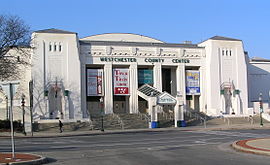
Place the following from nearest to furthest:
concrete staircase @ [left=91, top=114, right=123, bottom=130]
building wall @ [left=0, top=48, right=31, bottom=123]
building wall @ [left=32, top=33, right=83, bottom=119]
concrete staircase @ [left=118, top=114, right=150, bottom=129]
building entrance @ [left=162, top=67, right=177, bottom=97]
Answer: building wall @ [left=0, top=48, right=31, bottom=123] → concrete staircase @ [left=91, top=114, right=123, bottom=130] → concrete staircase @ [left=118, top=114, right=150, bottom=129] → building wall @ [left=32, top=33, right=83, bottom=119] → building entrance @ [left=162, top=67, right=177, bottom=97]

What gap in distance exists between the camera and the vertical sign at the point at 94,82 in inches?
2454

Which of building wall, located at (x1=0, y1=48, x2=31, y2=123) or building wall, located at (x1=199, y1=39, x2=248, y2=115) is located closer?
building wall, located at (x1=0, y1=48, x2=31, y2=123)

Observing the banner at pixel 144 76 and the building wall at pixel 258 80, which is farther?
the building wall at pixel 258 80

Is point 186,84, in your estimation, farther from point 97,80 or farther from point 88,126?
point 88,126

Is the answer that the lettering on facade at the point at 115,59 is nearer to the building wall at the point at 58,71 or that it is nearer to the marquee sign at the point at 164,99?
the building wall at the point at 58,71

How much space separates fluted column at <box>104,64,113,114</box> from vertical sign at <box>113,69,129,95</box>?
92 centimetres

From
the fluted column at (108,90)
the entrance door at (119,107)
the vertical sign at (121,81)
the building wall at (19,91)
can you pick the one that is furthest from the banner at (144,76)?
the building wall at (19,91)

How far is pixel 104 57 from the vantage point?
6262 cm

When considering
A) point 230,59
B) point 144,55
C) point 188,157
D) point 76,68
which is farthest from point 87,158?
point 230,59

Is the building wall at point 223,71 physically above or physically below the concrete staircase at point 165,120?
above

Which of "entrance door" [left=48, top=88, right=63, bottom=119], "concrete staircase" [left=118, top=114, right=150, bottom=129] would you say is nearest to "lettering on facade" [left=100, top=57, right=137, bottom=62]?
"entrance door" [left=48, top=88, right=63, bottom=119]

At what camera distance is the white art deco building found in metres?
58.5

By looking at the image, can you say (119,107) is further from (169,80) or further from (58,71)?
(58,71)

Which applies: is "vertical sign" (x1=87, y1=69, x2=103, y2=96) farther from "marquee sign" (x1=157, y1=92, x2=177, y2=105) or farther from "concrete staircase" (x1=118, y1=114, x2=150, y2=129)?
"marquee sign" (x1=157, y1=92, x2=177, y2=105)
